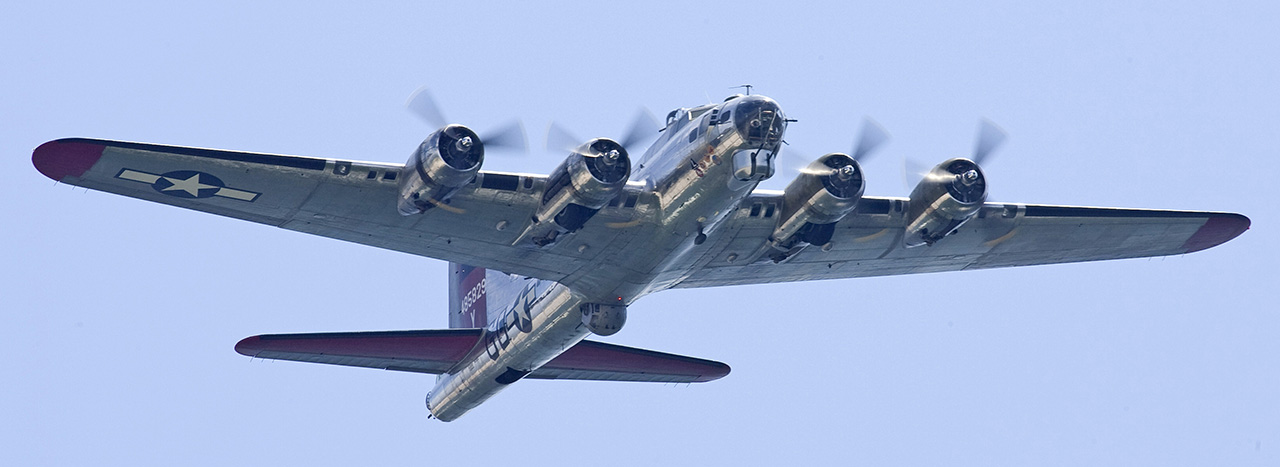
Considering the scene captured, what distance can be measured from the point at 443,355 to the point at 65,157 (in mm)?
11823

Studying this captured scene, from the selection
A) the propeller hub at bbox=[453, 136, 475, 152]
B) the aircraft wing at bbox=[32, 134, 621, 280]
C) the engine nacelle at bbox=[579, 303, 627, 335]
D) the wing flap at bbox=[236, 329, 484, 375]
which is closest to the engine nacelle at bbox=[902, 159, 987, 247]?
the engine nacelle at bbox=[579, 303, 627, 335]

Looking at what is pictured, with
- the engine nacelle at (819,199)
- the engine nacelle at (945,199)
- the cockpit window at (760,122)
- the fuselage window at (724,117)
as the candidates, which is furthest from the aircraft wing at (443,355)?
the cockpit window at (760,122)

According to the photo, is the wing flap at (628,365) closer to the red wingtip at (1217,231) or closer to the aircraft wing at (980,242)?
the aircraft wing at (980,242)

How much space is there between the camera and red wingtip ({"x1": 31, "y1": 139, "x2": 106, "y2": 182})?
23.4 meters

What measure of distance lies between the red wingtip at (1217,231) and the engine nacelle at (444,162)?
1728cm

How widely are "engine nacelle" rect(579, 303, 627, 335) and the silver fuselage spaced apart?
16 centimetres

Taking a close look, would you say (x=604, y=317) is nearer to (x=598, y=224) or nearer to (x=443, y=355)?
(x=598, y=224)

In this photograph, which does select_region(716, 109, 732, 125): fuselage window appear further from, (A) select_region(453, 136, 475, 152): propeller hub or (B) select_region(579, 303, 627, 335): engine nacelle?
(B) select_region(579, 303, 627, 335): engine nacelle

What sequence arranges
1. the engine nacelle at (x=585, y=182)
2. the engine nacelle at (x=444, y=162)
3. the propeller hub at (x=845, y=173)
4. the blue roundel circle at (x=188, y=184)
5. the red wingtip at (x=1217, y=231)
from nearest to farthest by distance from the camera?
the blue roundel circle at (x=188, y=184) → the engine nacelle at (x=444, y=162) → the engine nacelle at (x=585, y=182) → the propeller hub at (x=845, y=173) → the red wingtip at (x=1217, y=231)

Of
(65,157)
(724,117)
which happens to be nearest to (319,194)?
(65,157)

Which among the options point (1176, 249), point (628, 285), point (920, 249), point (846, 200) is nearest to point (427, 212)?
point (628, 285)

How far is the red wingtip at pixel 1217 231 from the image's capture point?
3228 cm

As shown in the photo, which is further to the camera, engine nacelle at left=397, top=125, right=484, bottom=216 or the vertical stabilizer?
the vertical stabilizer

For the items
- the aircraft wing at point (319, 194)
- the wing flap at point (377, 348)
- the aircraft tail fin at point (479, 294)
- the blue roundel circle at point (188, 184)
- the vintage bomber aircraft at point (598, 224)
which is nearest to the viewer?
the aircraft wing at point (319, 194)
